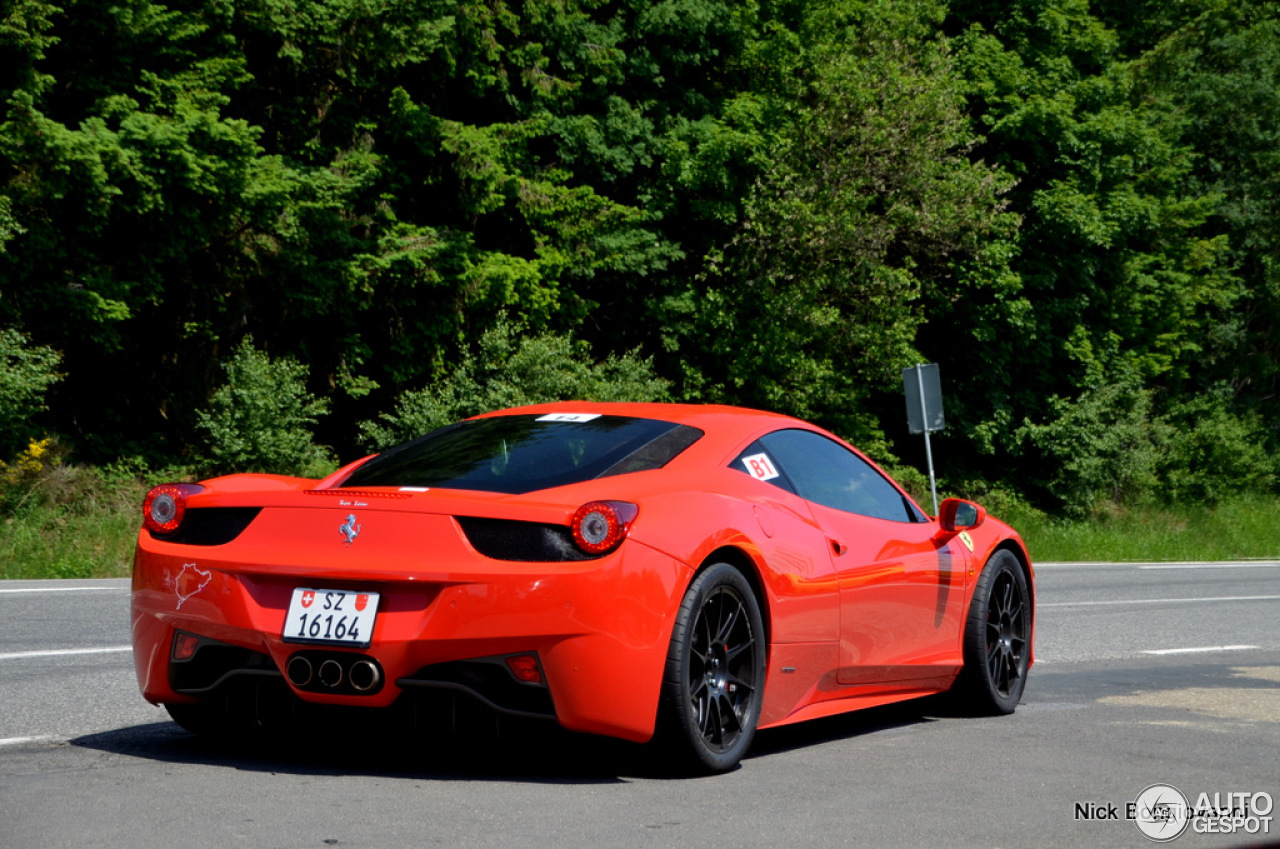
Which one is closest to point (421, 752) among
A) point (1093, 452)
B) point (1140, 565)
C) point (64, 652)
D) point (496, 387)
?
point (64, 652)

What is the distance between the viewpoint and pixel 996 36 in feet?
124

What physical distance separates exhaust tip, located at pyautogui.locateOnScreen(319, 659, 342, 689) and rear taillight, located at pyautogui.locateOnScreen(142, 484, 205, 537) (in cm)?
87

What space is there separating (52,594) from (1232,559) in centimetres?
2666

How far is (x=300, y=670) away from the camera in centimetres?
455

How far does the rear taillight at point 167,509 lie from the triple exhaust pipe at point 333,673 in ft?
2.57

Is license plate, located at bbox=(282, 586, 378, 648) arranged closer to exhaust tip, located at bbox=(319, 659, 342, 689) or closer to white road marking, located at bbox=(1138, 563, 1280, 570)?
exhaust tip, located at bbox=(319, 659, 342, 689)

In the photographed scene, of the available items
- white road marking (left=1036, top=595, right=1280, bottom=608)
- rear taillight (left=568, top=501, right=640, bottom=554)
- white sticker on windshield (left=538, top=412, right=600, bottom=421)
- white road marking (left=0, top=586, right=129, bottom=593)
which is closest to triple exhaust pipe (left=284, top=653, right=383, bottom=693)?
rear taillight (left=568, top=501, right=640, bottom=554)

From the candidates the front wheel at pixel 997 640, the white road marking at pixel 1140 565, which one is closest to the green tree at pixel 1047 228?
the white road marking at pixel 1140 565

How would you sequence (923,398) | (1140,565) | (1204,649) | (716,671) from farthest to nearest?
(1140,565), (923,398), (1204,649), (716,671)

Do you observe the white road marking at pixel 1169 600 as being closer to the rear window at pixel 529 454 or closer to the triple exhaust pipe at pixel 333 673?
the rear window at pixel 529 454

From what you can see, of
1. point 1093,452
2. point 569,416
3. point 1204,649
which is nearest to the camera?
point 569,416

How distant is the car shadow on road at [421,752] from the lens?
473 cm

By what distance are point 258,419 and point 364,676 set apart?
18.5m

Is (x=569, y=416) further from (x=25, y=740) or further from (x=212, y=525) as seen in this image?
(x=25, y=740)
